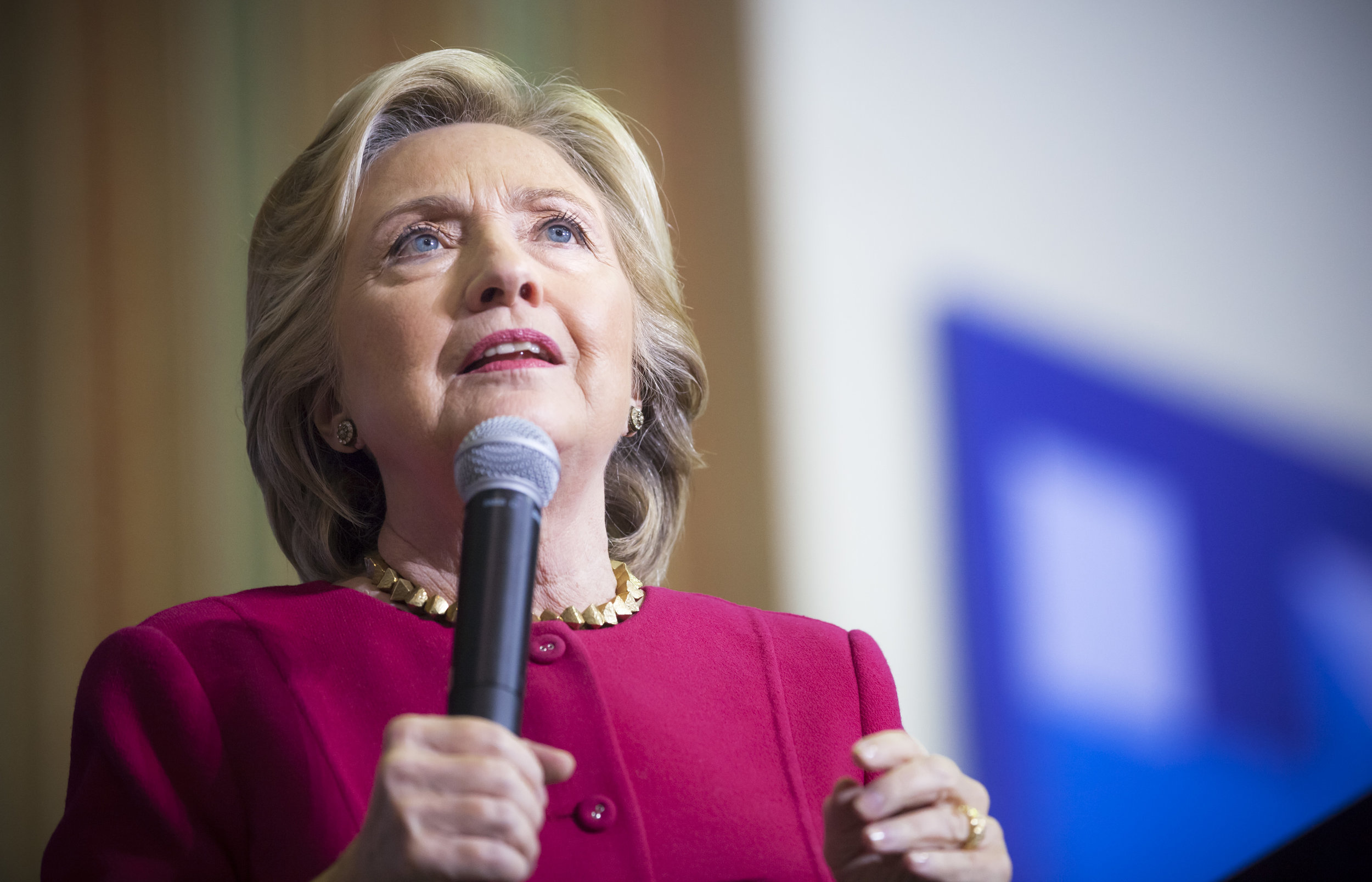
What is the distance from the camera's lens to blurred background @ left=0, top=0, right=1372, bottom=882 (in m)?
1.84

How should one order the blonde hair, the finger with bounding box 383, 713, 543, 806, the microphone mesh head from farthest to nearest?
the blonde hair, the microphone mesh head, the finger with bounding box 383, 713, 543, 806

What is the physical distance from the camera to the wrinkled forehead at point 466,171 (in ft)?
4.31

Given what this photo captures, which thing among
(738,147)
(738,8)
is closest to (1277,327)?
(738,147)

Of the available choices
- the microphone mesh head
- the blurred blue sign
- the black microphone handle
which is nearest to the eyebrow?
the microphone mesh head

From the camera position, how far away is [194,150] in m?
1.98

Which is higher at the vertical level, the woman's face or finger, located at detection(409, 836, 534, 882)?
the woman's face

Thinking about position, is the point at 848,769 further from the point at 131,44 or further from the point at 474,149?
the point at 131,44

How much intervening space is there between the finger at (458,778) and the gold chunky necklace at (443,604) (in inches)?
18.1

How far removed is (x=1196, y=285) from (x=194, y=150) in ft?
5.87

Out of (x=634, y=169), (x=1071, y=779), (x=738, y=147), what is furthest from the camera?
(x=738, y=147)

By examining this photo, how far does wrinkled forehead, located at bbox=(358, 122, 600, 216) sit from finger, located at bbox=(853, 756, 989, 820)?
778mm

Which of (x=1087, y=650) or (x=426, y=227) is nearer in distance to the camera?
(x=426, y=227)

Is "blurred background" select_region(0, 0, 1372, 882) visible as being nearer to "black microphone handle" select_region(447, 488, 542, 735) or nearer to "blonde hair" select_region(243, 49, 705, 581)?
"blonde hair" select_region(243, 49, 705, 581)

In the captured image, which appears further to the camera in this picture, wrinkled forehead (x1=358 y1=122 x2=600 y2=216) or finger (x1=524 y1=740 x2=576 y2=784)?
wrinkled forehead (x1=358 y1=122 x2=600 y2=216)
